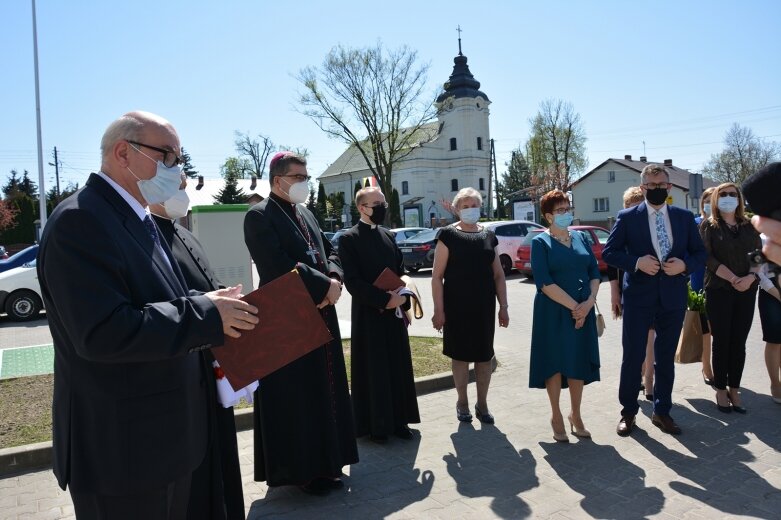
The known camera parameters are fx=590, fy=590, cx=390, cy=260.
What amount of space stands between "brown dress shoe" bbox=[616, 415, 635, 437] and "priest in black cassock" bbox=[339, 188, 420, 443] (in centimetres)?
178

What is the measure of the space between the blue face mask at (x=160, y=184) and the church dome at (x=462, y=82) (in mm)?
77012

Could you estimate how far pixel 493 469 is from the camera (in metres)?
4.52

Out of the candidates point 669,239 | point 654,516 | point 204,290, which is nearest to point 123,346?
point 204,290

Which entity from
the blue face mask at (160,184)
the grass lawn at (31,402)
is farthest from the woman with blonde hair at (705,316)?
the blue face mask at (160,184)

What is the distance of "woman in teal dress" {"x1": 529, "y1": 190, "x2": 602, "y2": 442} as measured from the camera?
5.06m

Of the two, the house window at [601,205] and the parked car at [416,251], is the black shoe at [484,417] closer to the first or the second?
the parked car at [416,251]

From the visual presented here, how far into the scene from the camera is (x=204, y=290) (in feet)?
9.52

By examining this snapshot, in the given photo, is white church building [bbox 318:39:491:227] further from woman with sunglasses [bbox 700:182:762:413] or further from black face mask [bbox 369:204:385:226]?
black face mask [bbox 369:204:385:226]

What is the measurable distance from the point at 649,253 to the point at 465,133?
7777 centimetres

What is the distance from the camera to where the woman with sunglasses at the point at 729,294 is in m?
5.71

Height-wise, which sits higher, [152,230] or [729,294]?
[152,230]

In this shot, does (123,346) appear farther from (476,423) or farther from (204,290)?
(476,423)

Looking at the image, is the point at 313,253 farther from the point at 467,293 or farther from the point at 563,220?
the point at 563,220

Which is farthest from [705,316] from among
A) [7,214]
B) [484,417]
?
[7,214]
